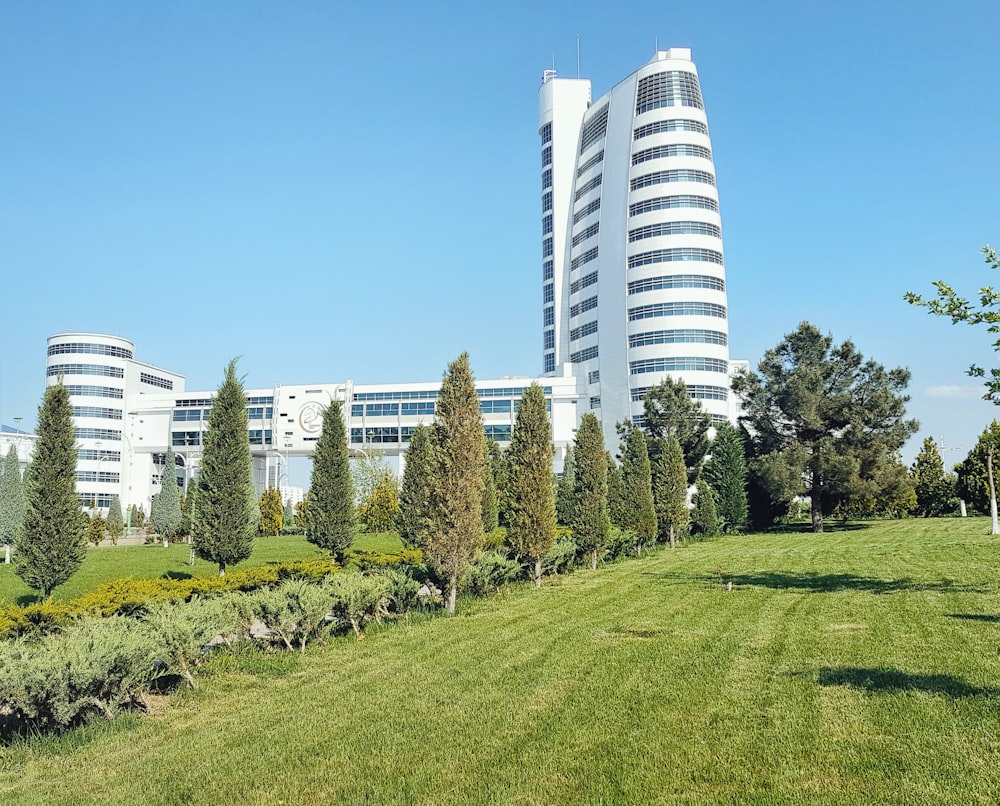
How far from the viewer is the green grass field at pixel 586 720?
20.3 feet

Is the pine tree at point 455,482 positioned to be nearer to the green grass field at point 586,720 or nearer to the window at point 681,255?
the green grass field at point 586,720

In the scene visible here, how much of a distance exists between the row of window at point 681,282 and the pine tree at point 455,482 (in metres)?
63.6

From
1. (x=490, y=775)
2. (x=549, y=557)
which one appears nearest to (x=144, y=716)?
(x=490, y=775)

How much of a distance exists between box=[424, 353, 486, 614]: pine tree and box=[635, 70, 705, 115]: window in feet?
250

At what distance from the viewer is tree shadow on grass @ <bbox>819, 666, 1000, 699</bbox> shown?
8305 millimetres

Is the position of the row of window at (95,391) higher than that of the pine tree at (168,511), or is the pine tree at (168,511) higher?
the row of window at (95,391)

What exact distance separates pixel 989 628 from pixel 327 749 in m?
10.6

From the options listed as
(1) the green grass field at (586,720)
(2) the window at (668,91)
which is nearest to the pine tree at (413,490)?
(1) the green grass field at (586,720)

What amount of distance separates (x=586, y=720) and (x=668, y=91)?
87601mm

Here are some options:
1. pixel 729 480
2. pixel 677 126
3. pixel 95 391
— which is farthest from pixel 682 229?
pixel 95 391

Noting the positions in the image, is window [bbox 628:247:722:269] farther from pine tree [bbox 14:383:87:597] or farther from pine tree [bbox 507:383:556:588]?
pine tree [bbox 14:383:87:597]

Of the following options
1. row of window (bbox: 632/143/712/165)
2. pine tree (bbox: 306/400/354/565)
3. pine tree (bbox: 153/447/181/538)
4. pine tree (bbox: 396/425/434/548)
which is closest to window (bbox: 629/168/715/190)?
Result: row of window (bbox: 632/143/712/165)

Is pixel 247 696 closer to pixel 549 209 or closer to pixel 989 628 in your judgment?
pixel 989 628

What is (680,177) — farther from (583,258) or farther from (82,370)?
(82,370)
